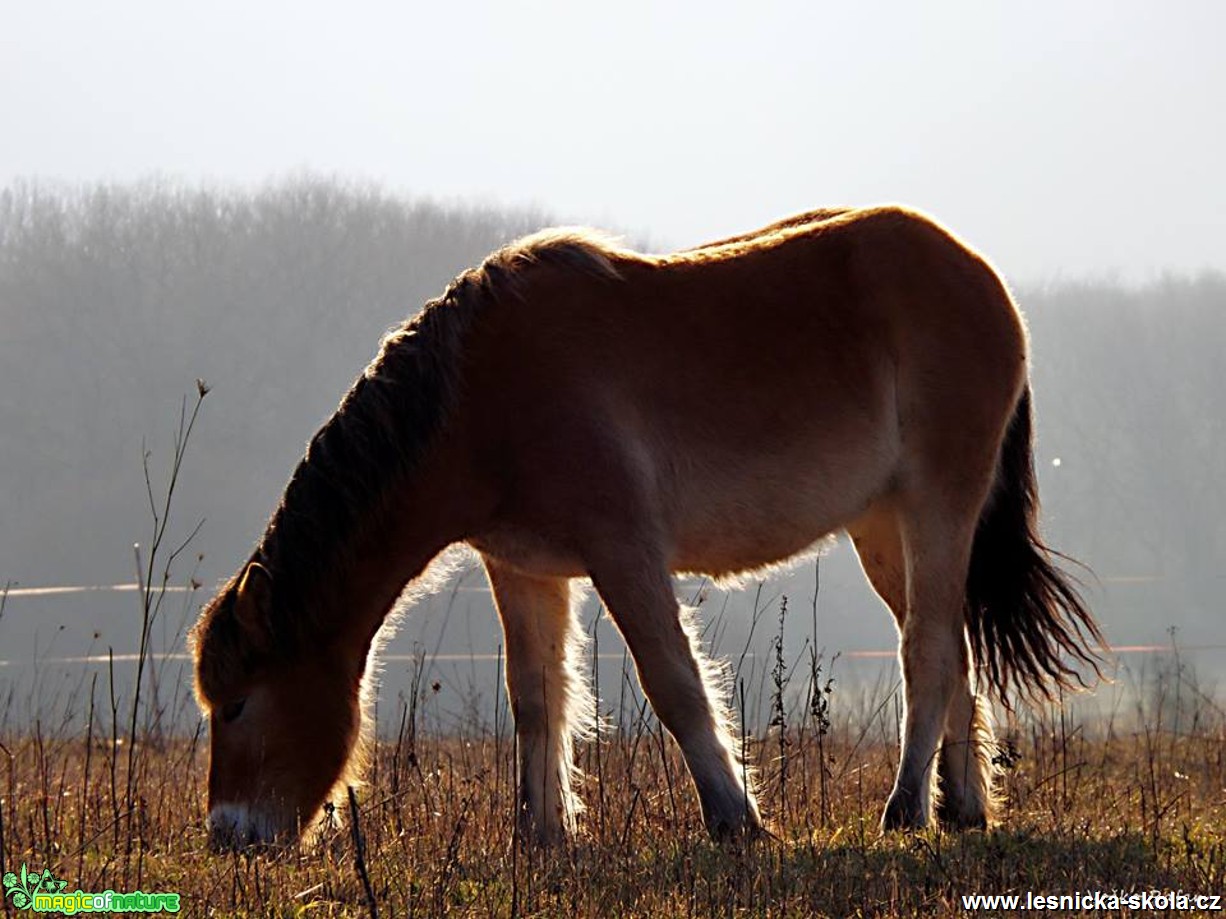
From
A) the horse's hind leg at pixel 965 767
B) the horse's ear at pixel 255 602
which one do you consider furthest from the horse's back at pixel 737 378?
the horse's hind leg at pixel 965 767

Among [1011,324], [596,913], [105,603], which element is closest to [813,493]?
[1011,324]

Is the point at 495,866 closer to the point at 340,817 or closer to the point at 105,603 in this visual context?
the point at 340,817

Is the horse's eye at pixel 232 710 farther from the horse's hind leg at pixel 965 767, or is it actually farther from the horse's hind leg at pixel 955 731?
the horse's hind leg at pixel 965 767

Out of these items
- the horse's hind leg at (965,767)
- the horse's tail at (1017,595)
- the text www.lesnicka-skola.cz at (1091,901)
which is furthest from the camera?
the horse's tail at (1017,595)

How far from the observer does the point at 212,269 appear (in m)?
70.8

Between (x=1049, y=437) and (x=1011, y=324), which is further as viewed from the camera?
(x=1049, y=437)

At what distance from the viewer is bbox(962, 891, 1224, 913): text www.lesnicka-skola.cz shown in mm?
4273

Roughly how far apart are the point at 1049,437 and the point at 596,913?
225 ft

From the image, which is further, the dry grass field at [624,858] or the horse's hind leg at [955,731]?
the horse's hind leg at [955,731]

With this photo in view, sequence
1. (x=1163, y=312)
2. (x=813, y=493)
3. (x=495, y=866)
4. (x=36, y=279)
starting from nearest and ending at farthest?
1. (x=495, y=866)
2. (x=813, y=493)
3. (x=36, y=279)
4. (x=1163, y=312)

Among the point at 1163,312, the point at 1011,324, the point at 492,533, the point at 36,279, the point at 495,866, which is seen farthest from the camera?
the point at 1163,312

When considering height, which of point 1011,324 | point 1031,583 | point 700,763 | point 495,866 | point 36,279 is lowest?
point 495,866

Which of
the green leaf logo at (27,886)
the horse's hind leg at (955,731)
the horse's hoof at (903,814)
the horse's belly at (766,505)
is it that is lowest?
the green leaf logo at (27,886)

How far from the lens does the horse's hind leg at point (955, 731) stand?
629 centimetres
